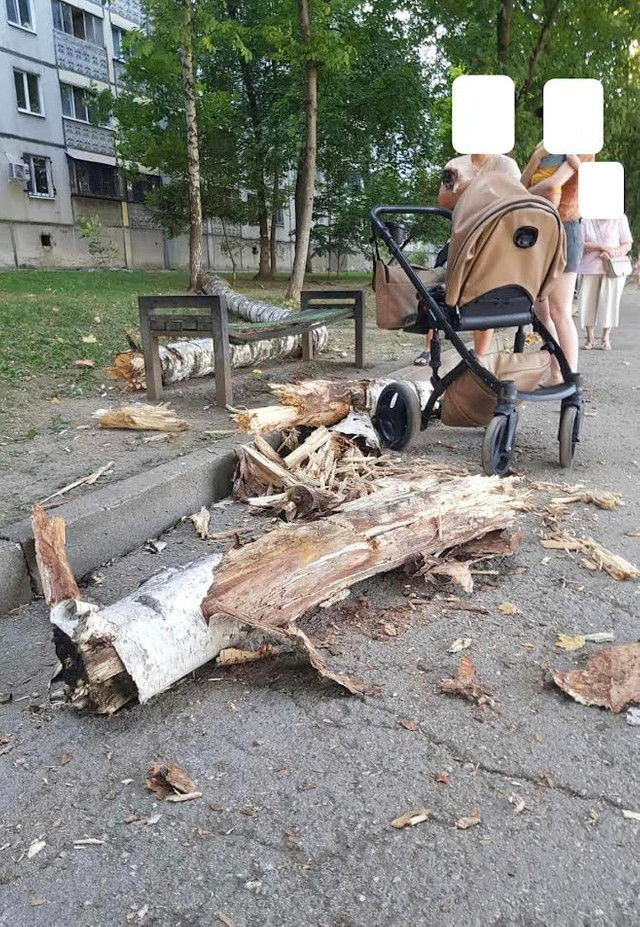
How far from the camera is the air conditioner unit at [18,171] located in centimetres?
2991

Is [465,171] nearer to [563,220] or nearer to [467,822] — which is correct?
[563,220]

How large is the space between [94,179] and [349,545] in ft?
120

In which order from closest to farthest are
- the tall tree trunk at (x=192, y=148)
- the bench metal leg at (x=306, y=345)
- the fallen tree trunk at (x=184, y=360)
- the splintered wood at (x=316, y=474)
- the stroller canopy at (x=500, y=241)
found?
the splintered wood at (x=316, y=474), the stroller canopy at (x=500, y=241), the fallen tree trunk at (x=184, y=360), the bench metal leg at (x=306, y=345), the tall tree trunk at (x=192, y=148)

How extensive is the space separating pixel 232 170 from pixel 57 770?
23.4 metres

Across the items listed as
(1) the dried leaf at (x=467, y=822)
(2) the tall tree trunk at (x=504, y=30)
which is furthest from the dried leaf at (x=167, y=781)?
(2) the tall tree trunk at (x=504, y=30)

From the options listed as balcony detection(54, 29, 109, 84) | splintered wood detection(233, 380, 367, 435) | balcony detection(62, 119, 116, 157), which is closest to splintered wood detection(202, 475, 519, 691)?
splintered wood detection(233, 380, 367, 435)

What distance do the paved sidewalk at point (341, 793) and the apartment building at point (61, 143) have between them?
29.8 m

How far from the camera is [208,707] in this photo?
2.13 meters

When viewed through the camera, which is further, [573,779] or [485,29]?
[485,29]

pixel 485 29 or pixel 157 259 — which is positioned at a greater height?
pixel 485 29

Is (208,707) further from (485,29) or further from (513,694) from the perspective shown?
(485,29)

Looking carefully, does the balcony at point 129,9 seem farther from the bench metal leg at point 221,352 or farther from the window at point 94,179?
the bench metal leg at point 221,352

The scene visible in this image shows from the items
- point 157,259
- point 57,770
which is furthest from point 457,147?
point 157,259

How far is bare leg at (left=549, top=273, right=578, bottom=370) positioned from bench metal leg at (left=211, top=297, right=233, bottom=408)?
2.35 meters
